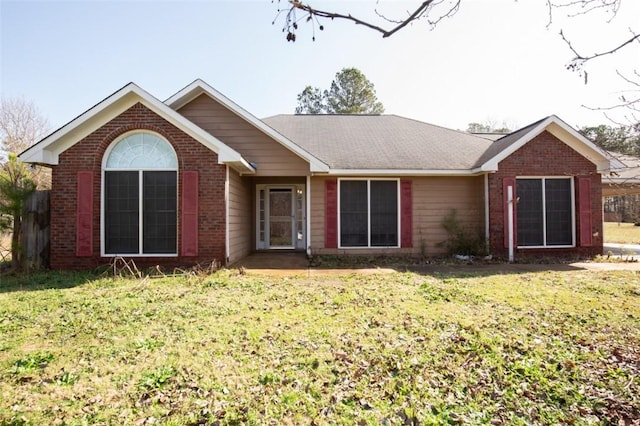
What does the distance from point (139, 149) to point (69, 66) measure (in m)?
6.77

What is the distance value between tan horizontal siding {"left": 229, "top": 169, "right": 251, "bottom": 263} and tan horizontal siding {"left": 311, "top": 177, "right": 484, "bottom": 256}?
214 centimetres

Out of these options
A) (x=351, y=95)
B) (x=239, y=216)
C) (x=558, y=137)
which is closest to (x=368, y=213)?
(x=239, y=216)

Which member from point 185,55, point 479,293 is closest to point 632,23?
point 479,293

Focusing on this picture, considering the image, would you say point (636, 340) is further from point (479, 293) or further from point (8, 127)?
point (8, 127)

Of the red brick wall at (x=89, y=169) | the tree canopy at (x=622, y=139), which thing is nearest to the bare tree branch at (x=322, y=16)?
the tree canopy at (x=622, y=139)

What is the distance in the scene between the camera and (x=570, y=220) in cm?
1055

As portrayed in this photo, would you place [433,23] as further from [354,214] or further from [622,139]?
[354,214]

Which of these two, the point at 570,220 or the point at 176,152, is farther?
the point at 570,220

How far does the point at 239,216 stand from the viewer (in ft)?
34.0

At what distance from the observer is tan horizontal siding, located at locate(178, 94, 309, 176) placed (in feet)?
33.8

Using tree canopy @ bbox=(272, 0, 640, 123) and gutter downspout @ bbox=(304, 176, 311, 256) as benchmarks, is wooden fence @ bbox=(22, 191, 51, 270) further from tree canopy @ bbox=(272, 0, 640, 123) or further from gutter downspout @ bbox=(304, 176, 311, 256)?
tree canopy @ bbox=(272, 0, 640, 123)

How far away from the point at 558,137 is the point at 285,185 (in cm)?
852

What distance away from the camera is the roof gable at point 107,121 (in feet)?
26.5

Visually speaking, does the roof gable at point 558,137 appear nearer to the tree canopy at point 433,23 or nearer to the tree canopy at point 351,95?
the tree canopy at point 433,23
